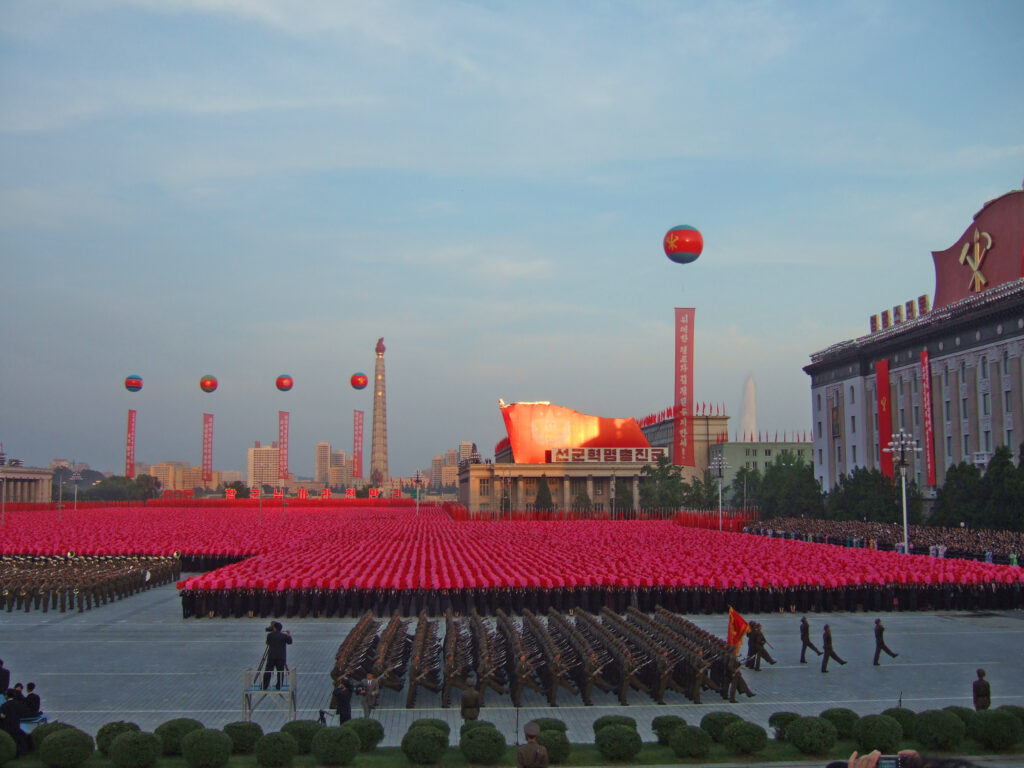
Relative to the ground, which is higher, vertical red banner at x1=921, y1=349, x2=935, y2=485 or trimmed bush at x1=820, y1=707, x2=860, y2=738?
vertical red banner at x1=921, y1=349, x2=935, y2=485

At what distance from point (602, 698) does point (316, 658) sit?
22.2 ft

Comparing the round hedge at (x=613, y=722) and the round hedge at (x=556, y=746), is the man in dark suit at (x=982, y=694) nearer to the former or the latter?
the round hedge at (x=613, y=722)

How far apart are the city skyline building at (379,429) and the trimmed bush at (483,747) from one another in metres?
156

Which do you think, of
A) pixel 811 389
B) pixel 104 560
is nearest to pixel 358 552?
pixel 104 560

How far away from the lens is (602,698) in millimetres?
15562

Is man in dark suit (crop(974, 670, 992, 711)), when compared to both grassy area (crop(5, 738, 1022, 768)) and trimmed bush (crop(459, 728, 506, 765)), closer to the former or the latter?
grassy area (crop(5, 738, 1022, 768))

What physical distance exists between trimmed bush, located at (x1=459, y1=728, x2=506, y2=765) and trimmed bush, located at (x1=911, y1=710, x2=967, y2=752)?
5249mm

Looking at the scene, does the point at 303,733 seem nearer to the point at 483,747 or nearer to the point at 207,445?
the point at 483,747

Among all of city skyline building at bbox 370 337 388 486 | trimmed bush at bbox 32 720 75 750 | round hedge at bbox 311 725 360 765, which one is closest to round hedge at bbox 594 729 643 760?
round hedge at bbox 311 725 360 765

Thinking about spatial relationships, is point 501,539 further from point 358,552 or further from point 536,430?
point 536,430

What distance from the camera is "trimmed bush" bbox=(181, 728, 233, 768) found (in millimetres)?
10195

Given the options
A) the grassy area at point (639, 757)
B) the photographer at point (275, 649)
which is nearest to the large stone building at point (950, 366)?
the grassy area at point (639, 757)

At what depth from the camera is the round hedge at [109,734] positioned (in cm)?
1061

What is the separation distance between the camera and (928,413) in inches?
2258
